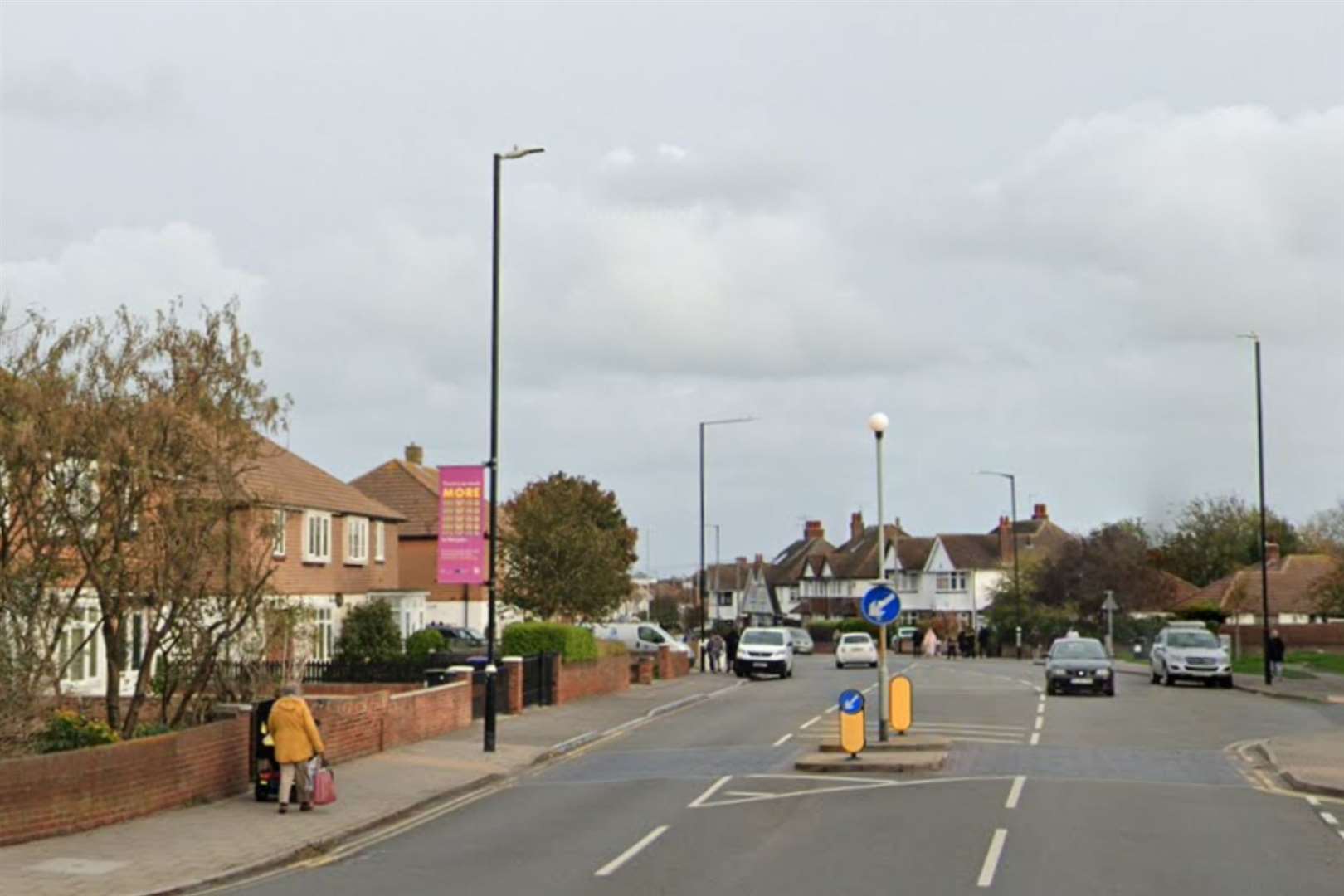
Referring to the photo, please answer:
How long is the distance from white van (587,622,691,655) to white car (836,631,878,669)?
666 centimetres

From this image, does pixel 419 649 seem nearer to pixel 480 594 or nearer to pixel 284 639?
pixel 284 639

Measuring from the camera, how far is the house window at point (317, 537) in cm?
4500

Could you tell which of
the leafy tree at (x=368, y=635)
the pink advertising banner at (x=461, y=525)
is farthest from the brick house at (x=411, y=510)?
the pink advertising banner at (x=461, y=525)

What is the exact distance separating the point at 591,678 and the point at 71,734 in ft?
75.2

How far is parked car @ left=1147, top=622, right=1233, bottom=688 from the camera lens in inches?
1777

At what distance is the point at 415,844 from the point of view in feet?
55.2

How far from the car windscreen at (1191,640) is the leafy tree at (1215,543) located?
58.0 meters

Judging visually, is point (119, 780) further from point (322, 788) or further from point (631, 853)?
point (631, 853)

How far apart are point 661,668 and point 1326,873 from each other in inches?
1496

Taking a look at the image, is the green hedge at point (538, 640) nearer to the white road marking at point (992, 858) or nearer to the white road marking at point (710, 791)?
the white road marking at point (710, 791)

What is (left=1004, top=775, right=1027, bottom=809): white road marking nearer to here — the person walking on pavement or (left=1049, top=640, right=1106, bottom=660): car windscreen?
the person walking on pavement

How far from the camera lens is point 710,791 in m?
20.7

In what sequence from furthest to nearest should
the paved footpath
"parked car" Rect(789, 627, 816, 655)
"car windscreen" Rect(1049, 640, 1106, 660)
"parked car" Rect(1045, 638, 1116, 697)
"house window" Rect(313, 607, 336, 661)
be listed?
1. "parked car" Rect(789, 627, 816, 655)
2. "house window" Rect(313, 607, 336, 661)
3. "car windscreen" Rect(1049, 640, 1106, 660)
4. "parked car" Rect(1045, 638, 1116, 697)
5. the paved footpath

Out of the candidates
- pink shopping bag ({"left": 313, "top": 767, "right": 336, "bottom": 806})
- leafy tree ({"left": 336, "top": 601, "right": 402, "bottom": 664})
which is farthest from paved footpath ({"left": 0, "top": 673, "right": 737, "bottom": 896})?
leafy tree ({"left": 336, "top": 601, "right": 402, "bottom": 664})
